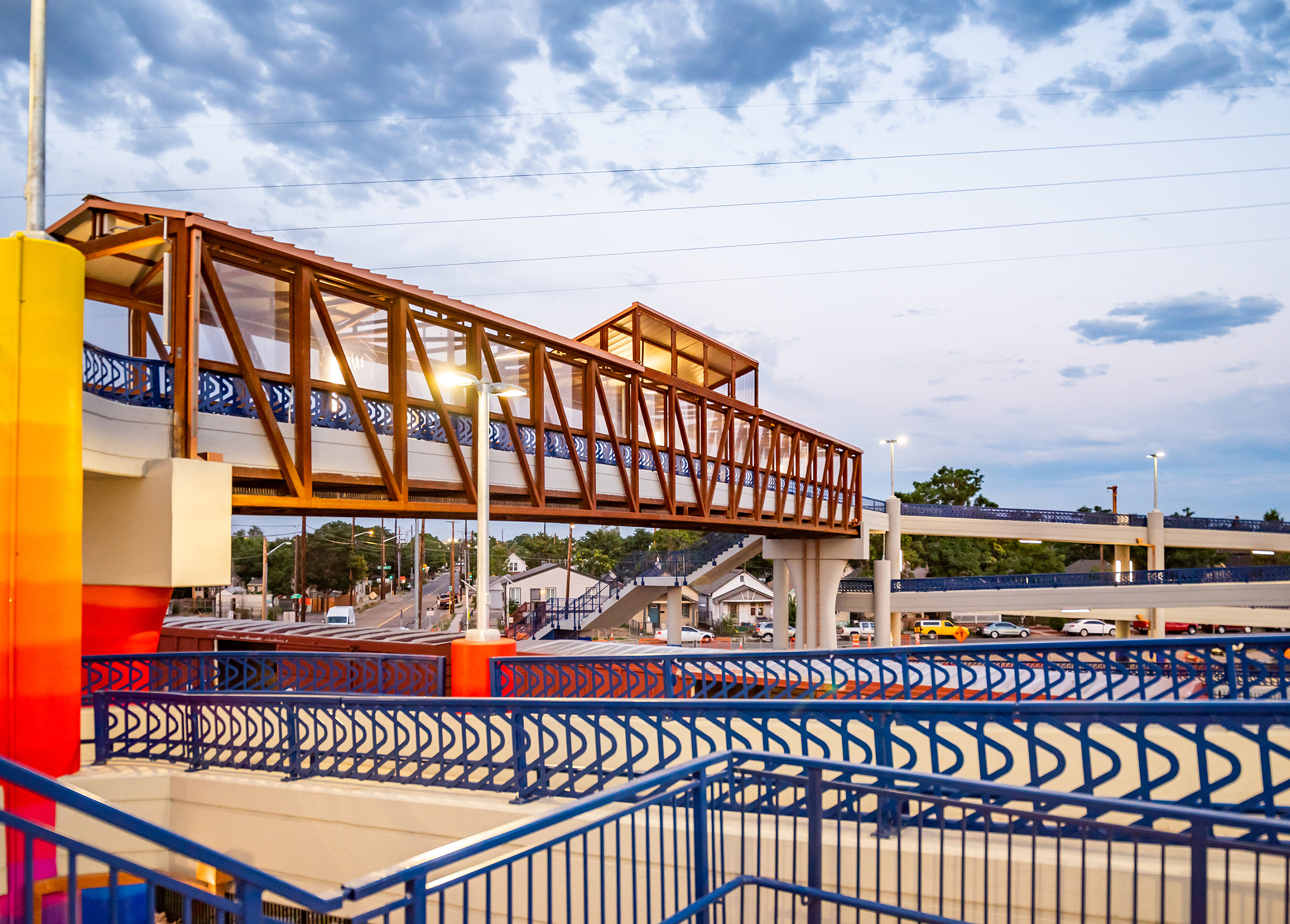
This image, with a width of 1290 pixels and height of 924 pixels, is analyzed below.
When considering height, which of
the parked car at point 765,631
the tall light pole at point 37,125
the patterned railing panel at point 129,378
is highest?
the tall light pole at point 37,125

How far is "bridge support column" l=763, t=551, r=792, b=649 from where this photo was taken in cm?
3738

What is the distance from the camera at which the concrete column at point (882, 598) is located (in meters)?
37.5

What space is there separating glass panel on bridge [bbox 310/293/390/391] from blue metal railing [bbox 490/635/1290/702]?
6166 millimetres

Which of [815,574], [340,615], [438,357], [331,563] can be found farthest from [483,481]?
[331,563]

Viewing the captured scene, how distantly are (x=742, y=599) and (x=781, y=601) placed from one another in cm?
4608

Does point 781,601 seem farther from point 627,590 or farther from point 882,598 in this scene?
point 627,590

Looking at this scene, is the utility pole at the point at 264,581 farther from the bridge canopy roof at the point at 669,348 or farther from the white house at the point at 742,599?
the white house at the point at 742,599

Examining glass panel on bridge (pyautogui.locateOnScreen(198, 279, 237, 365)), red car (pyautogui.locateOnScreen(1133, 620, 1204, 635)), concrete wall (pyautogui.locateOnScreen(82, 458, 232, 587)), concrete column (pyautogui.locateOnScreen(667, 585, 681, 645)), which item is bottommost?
red car (pyautogui.locateOnScreen(1133, 620, 1204, 635))

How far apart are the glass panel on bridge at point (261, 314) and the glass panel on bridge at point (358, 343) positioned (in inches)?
34.2

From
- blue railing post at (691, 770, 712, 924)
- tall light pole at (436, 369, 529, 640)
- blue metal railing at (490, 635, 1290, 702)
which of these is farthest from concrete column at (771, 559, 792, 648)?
blue railing post at (691, 770, 712, 924)

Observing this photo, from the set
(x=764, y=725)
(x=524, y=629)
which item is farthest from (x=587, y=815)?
(x=524, y=629)

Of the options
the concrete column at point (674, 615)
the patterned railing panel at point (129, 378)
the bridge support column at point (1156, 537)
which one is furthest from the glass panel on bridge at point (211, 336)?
the bridge support column at point (1156, 537)

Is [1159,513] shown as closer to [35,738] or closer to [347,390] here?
[347,390]

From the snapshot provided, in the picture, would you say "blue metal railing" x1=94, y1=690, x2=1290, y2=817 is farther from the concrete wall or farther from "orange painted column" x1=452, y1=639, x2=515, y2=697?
the concrete wall
